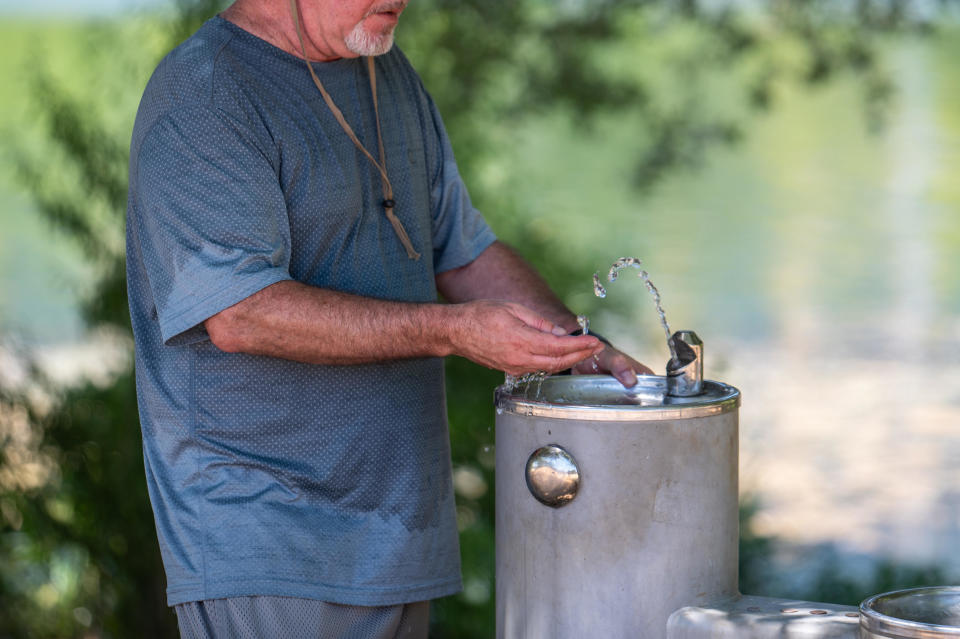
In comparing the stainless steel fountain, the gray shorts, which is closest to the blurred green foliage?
the gray shorts

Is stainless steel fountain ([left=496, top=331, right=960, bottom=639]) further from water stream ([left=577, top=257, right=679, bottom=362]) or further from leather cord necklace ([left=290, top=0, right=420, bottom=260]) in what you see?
leather cord necklace ([left=290, top=0, right=420, bottom=260])

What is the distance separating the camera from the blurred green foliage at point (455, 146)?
3748 millimetres

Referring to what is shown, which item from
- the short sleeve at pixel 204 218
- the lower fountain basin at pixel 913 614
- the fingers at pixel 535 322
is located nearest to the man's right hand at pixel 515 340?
the fingers at pixel 535 322

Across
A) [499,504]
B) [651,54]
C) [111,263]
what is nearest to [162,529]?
[499,504]

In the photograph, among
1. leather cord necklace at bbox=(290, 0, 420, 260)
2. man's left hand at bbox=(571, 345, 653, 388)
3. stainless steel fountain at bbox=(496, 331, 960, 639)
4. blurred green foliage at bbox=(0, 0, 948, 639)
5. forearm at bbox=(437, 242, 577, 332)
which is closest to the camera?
stainless steel fountain at bbox=(496, 331, 960, 639)

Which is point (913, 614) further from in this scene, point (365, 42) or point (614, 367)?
point (365, 42)

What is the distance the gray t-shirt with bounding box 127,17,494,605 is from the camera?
1.83m

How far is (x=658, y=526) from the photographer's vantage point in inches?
64.8

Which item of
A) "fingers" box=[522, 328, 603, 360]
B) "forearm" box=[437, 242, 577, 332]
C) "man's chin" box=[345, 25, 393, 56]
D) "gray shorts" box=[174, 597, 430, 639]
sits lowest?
"gray shorts" box=[174, 597, 430, 639]

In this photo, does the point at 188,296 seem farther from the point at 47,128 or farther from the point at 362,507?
the point at 47,128

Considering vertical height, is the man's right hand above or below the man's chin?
A: below

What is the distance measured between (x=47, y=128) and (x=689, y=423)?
275 centimetres

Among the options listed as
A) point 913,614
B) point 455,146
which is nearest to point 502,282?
point 913,614

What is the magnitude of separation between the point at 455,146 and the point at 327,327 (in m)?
2.31
